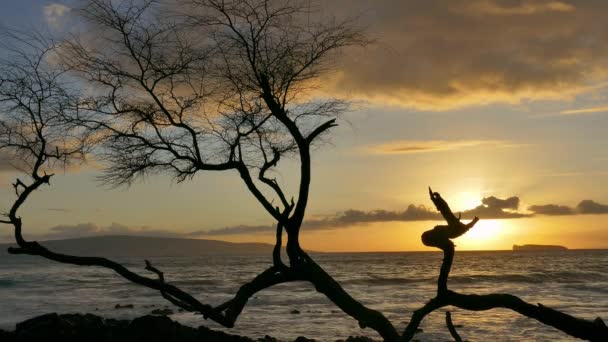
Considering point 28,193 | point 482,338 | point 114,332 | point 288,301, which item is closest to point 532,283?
point 288,301

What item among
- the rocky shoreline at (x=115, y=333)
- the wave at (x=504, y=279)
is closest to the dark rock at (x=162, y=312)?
the rocky shoreline at (x=115, y=333)

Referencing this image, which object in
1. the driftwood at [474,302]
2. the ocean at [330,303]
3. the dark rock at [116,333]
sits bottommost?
the ocean at [330,303]

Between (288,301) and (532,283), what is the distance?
26.6m

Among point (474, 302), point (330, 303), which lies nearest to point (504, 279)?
point (330, 303)

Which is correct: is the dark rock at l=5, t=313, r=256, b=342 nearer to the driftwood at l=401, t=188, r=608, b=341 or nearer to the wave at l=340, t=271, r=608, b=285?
the driftwood at l=401, t=188, r=608, b=341

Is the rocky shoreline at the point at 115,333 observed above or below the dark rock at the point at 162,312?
above

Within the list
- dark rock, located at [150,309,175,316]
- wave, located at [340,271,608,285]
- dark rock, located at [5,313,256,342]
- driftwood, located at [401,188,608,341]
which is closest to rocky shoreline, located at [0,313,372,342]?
dark rock, located at [5,313,256,342]

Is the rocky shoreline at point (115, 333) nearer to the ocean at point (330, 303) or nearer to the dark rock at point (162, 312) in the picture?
the ocean at point (330, 303)

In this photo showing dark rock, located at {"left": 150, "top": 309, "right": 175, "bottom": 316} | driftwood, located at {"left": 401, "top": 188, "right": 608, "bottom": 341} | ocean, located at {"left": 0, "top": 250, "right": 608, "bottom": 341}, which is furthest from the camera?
dark rock, located at {"left": 150, "top": 309, "right": 175, "bottom": 316}

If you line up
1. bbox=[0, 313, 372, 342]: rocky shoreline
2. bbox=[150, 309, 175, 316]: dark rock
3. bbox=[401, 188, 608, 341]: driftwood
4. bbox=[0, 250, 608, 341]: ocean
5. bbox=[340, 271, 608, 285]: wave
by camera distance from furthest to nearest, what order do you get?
bbox=[340, 271, 608, 285]: wave < bbox=[150, 309, 175, 316]: dark rock < bbox=[0, 250, 608, 341]: ocean < bbox=[0, 313, 372, 342]: rocky shoreline < bbox=[401, 188, 608, 341]: driftwood

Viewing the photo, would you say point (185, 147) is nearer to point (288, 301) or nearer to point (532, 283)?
point (288, 301)

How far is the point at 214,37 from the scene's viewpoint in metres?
10.9

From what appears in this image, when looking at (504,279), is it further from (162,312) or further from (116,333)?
(116,333)

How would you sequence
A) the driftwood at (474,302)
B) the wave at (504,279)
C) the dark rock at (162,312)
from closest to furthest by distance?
the driftwood at (474,302), the dark rock at (162,312), the wave at (504,279)
